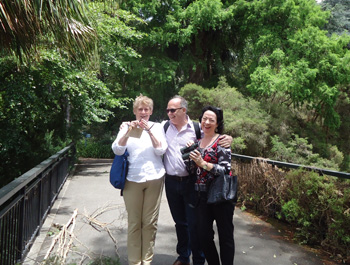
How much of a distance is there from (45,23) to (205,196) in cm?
422

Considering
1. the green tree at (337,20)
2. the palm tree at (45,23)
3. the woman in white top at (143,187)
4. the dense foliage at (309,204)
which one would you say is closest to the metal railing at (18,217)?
the woman in white top at (143,187)

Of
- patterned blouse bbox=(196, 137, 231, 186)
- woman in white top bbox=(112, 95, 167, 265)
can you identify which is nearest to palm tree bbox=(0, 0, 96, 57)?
woman in white top bbox=(112, 95, 167, 265)

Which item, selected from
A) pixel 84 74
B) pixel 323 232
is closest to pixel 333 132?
pixel 84 74

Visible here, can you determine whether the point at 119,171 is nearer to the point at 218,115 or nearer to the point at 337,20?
the point at 218,115

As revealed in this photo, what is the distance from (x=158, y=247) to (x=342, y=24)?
27277 mm

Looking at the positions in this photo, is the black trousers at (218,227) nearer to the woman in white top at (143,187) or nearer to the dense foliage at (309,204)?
the woman in white top at (143,187)

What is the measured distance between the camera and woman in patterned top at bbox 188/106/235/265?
3.24 m

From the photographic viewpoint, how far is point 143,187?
3.60 metres

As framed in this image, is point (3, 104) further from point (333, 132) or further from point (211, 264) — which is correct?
point (333, 132)

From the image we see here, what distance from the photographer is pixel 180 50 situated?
68.1 ft

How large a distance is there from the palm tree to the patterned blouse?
10.6 ft

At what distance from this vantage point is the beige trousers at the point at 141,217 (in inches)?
141

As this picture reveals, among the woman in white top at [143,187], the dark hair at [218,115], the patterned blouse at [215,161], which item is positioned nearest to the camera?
the patterned blouse at [215,161]

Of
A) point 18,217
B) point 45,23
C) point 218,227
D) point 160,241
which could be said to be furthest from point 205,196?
point 45,23
